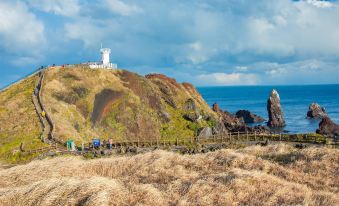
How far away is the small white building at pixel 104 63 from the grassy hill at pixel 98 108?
2734 mm

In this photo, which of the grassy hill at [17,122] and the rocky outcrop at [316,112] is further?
the rocky outcrop at [316,112]

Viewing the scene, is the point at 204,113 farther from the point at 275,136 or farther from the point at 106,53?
the point at 275,136

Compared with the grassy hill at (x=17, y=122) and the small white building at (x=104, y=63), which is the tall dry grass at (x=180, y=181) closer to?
the grassy hill at (x=17, y=122)

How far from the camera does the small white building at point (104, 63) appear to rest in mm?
88375

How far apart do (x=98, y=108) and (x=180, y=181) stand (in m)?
53.5

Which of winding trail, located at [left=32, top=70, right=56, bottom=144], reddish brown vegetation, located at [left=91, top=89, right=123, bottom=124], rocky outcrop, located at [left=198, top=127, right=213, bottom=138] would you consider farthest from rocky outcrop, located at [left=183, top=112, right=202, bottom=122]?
winding trail, located at [left=32, top=70, right=56, bottom=144]

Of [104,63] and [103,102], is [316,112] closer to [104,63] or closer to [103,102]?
[104,63]

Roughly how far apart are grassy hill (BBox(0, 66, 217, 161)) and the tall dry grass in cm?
2615

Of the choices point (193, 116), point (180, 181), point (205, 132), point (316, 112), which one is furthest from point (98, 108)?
point (316, 112)

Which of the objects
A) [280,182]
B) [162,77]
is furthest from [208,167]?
[162,77]

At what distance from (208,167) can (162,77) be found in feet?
257

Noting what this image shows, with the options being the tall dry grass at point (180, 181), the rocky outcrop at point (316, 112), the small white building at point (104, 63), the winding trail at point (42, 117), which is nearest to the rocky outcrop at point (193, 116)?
the small white building at point (104, 63)

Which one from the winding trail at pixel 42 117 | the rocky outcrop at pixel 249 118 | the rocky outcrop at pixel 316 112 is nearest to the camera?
the winding trail at pixel 42 117

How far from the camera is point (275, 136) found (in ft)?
183
